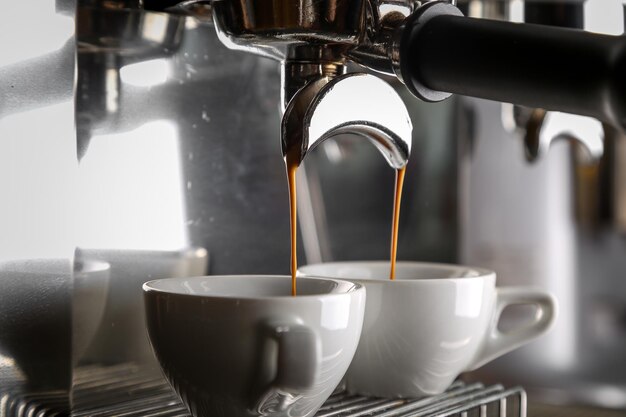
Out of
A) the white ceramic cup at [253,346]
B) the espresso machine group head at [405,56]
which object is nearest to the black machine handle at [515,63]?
the espresso machine group head at [405,56]

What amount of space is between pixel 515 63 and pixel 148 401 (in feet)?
0.85

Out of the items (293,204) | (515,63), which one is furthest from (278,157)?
(515,63)

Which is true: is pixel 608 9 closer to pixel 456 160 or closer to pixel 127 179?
Result: pixel 456 160

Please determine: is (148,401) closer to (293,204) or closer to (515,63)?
(293,204)

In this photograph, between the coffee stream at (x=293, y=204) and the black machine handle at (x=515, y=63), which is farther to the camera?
the coffee stream at (x=293, y=204)

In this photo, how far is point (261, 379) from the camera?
354mm

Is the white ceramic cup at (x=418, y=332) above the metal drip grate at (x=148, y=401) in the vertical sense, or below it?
above

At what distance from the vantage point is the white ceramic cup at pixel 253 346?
0.35 metres

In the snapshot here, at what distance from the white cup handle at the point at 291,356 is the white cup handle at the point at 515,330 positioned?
0.59 ft

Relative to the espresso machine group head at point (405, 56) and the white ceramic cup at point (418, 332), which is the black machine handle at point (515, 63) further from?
the white ceramic cup at point (418, 332)

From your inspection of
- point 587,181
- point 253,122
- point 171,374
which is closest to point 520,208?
point 587,181

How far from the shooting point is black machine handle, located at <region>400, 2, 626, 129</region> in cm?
28

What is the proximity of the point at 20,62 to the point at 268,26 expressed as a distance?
12 centimetres

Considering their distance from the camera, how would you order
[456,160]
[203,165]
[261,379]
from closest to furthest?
[261,379]
[203,165]
[456,160]
